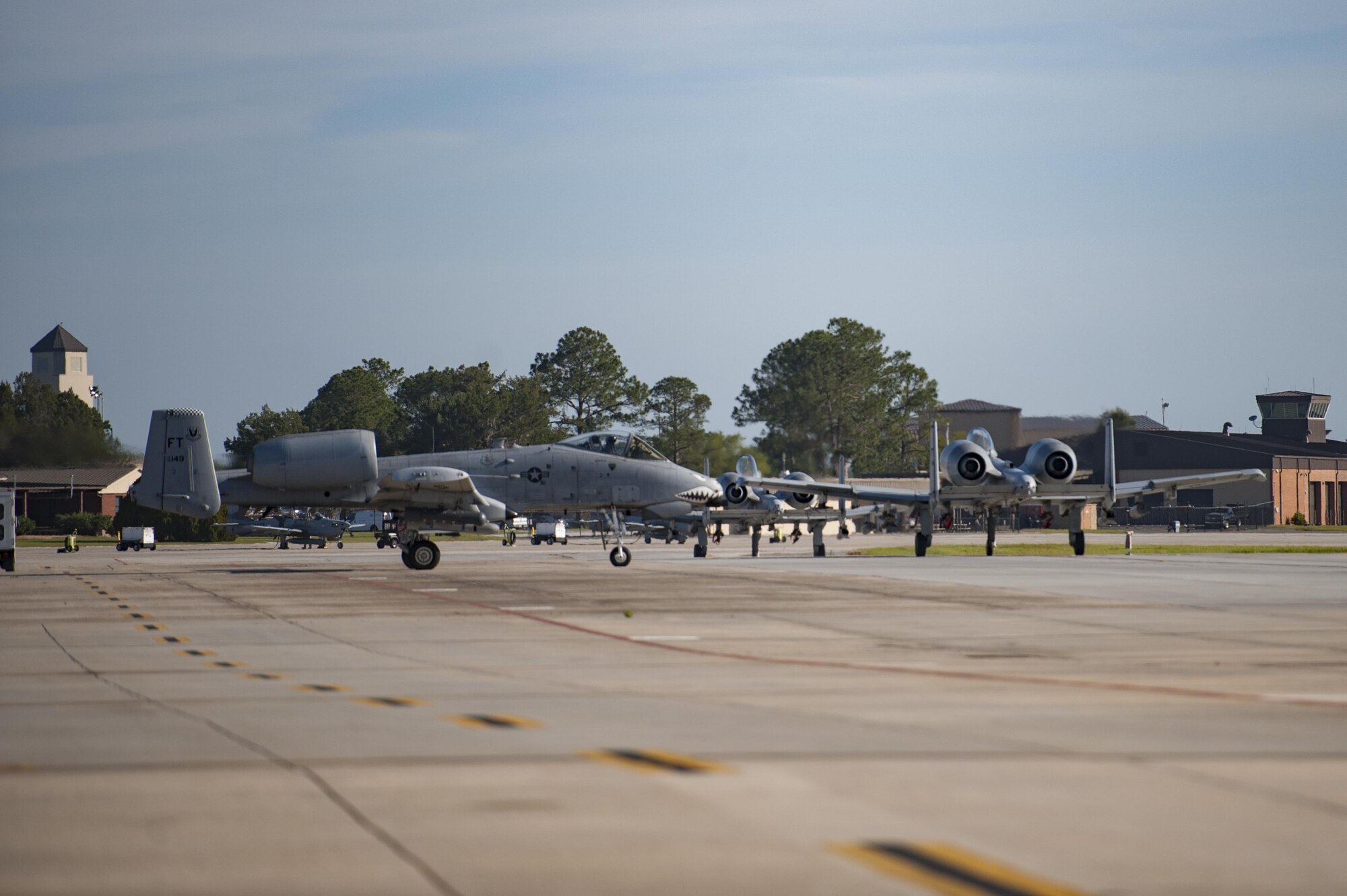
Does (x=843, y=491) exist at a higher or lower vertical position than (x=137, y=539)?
higher

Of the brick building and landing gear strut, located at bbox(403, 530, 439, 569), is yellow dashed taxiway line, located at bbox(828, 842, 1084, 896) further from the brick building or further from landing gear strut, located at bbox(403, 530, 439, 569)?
the brick building

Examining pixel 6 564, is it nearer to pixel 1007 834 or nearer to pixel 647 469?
pixel 647 469

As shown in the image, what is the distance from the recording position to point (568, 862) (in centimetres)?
581

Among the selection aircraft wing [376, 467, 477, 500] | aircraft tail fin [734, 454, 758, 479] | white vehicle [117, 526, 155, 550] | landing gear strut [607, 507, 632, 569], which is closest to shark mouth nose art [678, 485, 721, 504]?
landing gear strut [607, 507, 632, 569]

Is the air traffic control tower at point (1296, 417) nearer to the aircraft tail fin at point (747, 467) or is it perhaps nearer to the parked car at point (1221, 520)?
the parked car at point (1221, 520)

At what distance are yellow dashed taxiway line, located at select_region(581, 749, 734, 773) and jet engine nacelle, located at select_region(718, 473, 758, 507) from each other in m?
45.9

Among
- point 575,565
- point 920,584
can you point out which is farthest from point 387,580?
point 920,584

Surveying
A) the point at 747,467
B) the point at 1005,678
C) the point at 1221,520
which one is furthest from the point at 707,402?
the point at 1005,678

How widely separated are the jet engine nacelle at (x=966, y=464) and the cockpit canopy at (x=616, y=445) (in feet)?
44.6

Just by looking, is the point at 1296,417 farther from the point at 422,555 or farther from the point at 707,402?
the point at 422,555

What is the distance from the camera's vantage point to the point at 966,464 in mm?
46719

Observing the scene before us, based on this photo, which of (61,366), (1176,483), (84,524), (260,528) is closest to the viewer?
(1176,483)

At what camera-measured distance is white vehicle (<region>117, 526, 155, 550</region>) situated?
212 feet

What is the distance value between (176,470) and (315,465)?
133 inches
